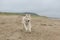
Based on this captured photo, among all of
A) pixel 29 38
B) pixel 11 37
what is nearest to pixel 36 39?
pixel 29 38

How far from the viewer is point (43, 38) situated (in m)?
16.9

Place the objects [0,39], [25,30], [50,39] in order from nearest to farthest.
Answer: [0,39], [50,39], [25,30]

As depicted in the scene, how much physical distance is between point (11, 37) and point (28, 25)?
3.46 m

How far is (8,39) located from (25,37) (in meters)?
1.53

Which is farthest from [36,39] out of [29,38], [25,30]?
[25,30]

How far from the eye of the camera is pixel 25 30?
19406mm

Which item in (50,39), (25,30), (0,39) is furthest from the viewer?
(25,30)

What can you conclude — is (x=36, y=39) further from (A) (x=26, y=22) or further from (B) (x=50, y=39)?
(A) (x=26, y=22)

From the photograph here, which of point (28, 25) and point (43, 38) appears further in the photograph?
point (28, 25)

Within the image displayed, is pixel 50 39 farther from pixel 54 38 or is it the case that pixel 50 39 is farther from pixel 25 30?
pixel 25 30

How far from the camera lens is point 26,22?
19938 mm

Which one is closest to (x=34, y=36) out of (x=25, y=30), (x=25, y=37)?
(x=25, y=37)

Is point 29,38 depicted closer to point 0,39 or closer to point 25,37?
point 25,37

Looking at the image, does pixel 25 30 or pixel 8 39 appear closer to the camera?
pixel 8 39
